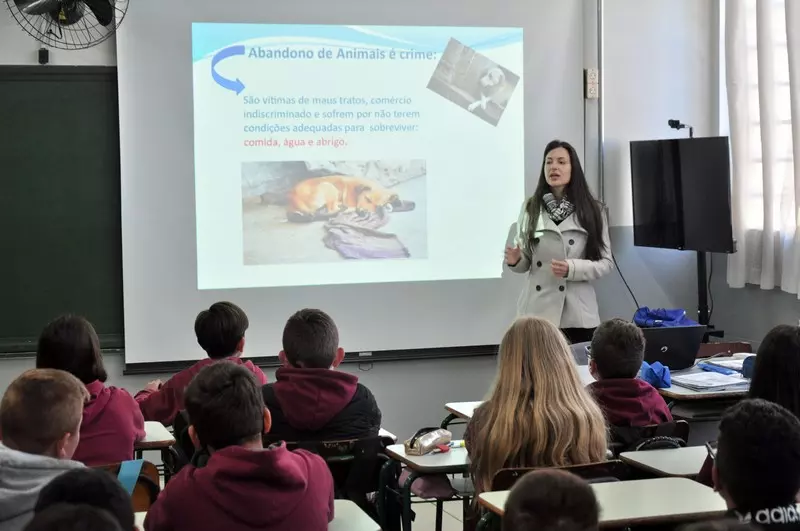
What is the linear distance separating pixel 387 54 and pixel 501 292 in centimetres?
150

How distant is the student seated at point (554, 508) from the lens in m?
1.37

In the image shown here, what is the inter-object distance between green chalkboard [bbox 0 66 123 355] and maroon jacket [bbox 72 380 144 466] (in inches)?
75.5

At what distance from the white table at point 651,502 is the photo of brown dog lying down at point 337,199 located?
3020 mm

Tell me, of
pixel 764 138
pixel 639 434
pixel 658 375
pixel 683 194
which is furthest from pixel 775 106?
pixel 639 434

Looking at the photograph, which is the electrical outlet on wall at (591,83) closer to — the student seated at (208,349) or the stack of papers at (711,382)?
the stack of papers at (711,382)

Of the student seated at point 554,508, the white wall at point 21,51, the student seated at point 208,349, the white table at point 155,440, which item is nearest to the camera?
the student seated at point 554,508

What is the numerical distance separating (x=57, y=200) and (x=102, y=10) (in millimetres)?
997

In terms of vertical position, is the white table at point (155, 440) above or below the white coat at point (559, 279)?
below

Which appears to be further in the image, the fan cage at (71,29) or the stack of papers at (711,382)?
the fan cage at (71,29)

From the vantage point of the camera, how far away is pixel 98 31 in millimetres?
4844

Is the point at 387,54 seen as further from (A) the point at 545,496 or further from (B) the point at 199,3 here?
(A) the point at 545,496

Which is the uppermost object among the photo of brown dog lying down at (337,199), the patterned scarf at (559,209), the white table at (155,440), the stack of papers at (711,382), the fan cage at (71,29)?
the fan cage at (71,29)

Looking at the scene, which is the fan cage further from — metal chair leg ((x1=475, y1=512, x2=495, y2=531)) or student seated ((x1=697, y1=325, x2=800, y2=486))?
student seated ((x1=697, y1=325, x2=800, y2=486))

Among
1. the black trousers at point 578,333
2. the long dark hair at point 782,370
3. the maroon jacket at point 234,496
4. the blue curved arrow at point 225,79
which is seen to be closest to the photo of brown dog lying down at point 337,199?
the blue curved arrow at point 225,79
